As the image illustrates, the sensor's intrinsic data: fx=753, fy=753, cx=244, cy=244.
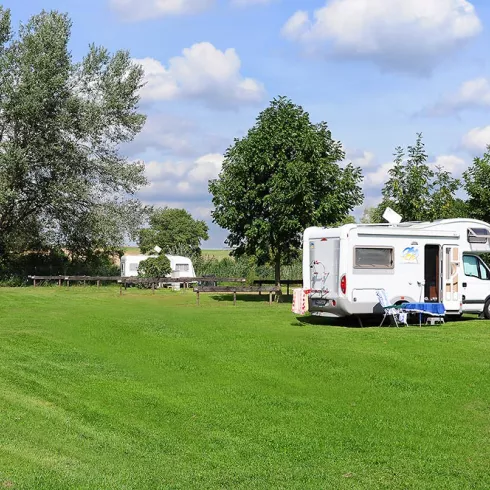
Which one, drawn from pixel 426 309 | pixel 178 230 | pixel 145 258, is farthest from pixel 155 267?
pixel 178 230

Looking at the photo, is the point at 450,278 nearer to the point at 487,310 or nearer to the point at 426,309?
the point at 426,309

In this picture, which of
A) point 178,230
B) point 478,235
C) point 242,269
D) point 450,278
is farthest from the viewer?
point 178,230

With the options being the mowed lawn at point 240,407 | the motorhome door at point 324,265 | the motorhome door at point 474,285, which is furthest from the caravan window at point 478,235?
the mowed lawn at point 240,407

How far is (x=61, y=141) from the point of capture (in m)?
40.3

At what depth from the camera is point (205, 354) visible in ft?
→ 46.0

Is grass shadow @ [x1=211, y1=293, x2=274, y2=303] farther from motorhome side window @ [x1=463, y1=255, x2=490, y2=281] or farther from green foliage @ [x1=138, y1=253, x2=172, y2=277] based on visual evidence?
motorhome side window @ [x1=463, y1=255, x2=490, y2=281]

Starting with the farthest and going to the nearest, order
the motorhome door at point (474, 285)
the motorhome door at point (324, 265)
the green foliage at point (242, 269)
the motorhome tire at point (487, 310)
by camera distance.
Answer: the green foliage at point (242, 269), the motorhome tire at point (487, 310), the motorhome door at point (474, 285), the motorhome door at point (324, 265)

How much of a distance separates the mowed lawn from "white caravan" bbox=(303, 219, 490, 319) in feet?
6.85

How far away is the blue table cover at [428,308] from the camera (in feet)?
64.4

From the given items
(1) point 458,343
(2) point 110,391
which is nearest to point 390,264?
(1) point 458,343

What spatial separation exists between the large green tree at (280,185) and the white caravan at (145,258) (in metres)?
15.8

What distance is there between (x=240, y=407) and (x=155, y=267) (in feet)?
113

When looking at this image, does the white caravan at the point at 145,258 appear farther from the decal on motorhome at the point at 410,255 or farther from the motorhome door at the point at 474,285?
the decal on motorhome at the point at 410,255

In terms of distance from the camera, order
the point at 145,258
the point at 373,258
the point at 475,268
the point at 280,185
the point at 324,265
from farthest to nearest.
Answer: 1. the point at 145,258
2. the point at 280,185
3. the point at 475,268
4. the point at 324,265
5. the point at 373,258
